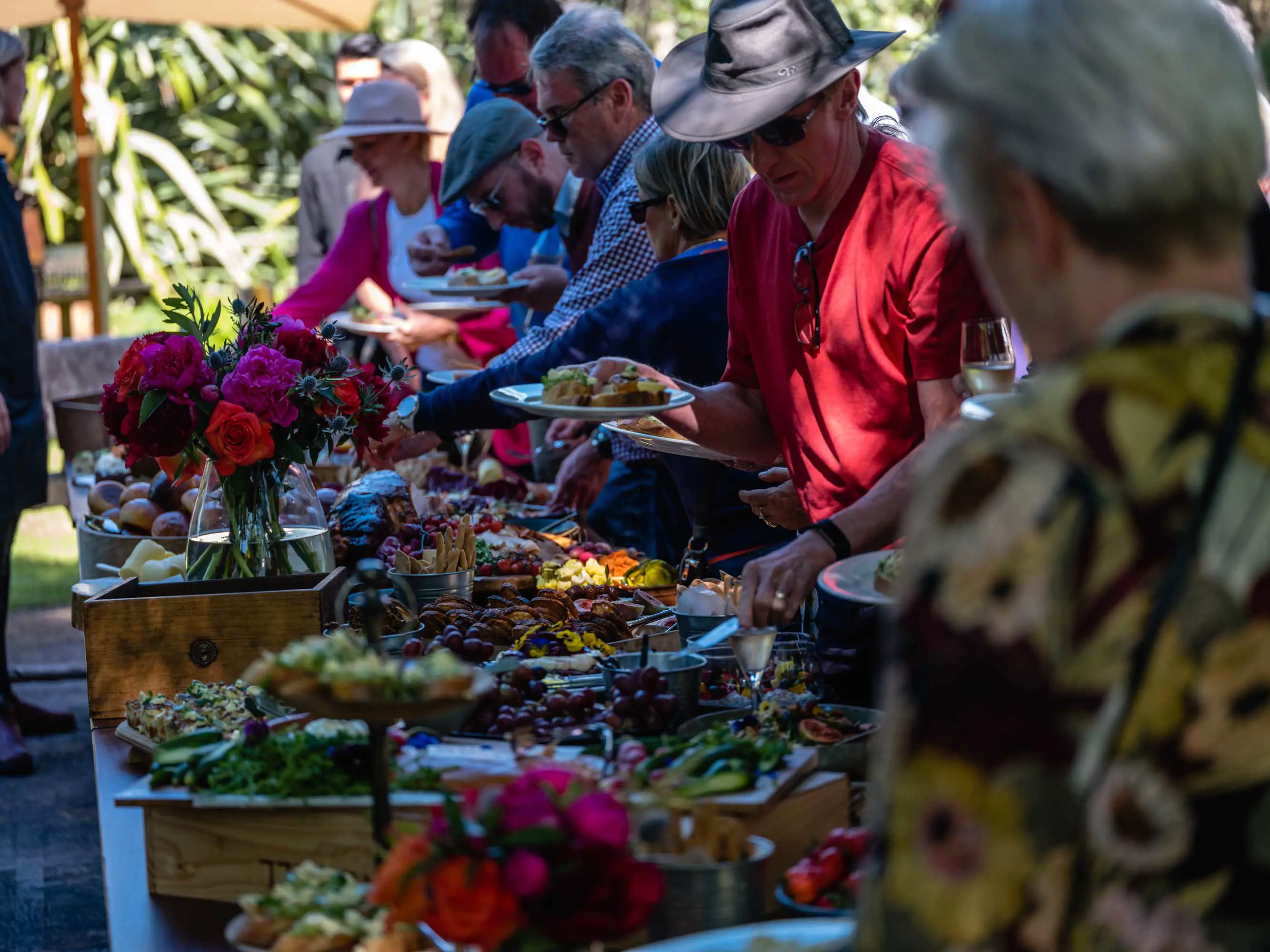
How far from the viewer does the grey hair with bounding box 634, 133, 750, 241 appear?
10.9ft

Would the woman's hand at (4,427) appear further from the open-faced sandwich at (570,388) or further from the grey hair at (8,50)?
the open-faced sandwich at (570,388)

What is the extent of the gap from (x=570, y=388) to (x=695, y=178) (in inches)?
29.8

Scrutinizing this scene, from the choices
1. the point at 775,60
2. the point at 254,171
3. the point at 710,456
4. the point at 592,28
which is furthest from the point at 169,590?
the point at 254,171

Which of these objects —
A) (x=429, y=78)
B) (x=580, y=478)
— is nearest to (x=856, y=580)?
(x=580, y=478)

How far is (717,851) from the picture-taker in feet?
4.96

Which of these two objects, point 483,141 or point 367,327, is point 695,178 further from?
point 367,327

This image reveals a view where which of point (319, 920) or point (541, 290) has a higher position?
point (541, 290)

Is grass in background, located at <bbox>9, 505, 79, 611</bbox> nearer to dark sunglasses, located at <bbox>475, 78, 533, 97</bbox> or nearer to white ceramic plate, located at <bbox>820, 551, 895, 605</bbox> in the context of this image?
dark sunglasses, located at <bbox>475, 78, 533, 97</bbox>

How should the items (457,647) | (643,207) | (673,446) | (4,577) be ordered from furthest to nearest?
(4,577) → (643,207) → (673,446) → (457,647)

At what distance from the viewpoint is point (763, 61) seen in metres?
2.55

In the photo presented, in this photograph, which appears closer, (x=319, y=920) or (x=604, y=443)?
(x=319, y=920)

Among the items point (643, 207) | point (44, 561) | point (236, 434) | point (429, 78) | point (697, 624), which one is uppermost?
point (429, 78)

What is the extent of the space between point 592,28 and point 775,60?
1.58 metres

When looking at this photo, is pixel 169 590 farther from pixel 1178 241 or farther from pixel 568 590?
pixel 1178 241
